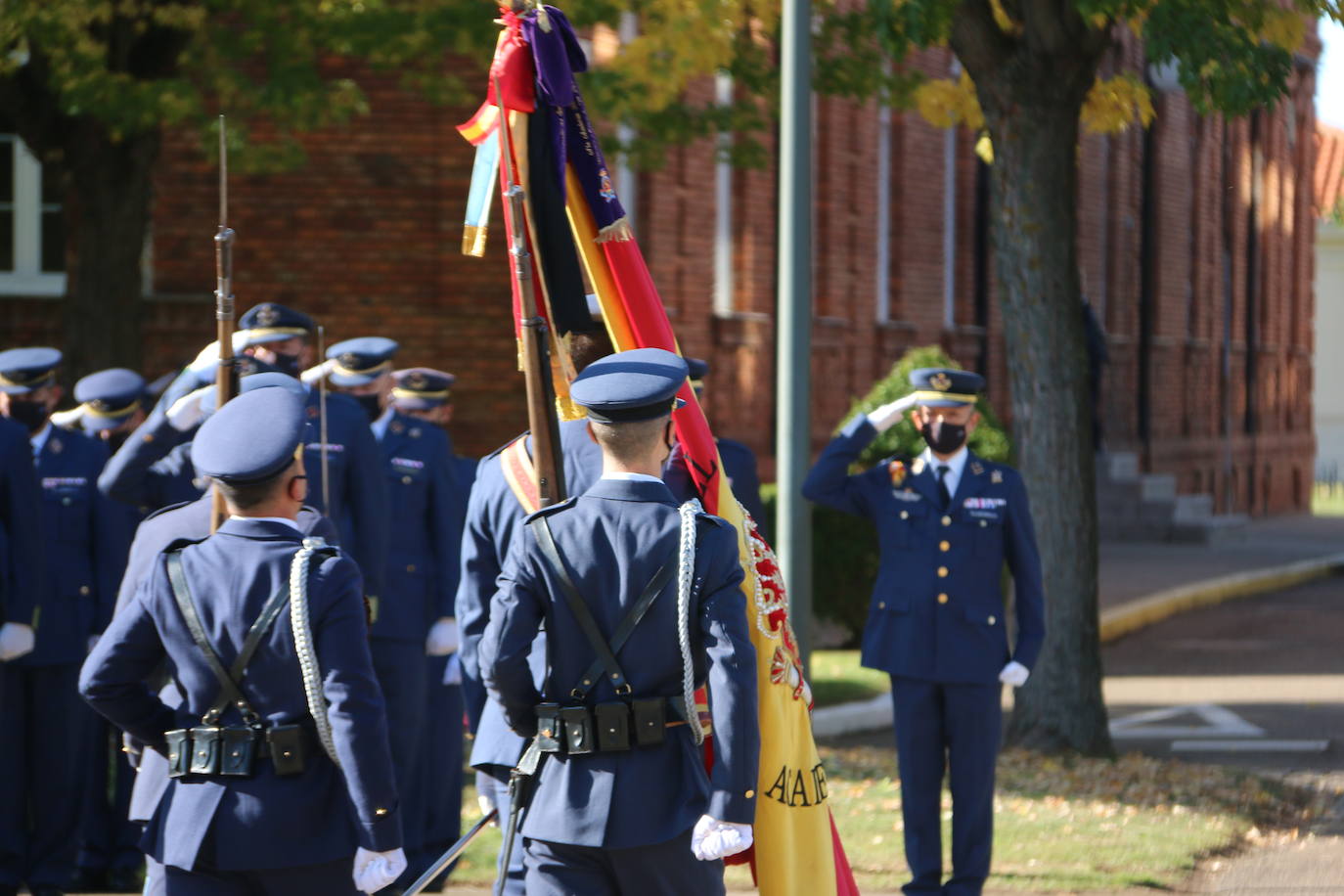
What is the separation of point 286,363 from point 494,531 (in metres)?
1.92

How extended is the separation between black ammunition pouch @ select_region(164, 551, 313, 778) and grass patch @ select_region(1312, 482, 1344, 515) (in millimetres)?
36997

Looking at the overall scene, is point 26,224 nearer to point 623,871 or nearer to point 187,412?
point 187,412

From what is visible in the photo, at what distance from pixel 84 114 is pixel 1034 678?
6935 mm

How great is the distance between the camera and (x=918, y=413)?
302 inches

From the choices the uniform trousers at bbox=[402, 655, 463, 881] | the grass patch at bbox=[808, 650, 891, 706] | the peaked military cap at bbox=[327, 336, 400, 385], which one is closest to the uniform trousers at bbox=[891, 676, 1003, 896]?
the uniform trousers at bbox=[402, 655, 463, 881]

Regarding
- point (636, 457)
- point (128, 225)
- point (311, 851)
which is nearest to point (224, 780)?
point (311, 851)

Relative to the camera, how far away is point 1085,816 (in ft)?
30.2

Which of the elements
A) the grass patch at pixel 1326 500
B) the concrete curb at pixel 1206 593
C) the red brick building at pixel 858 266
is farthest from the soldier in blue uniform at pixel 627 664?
the grass patch at pixel 1326 500

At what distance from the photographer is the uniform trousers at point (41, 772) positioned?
24.3 ft

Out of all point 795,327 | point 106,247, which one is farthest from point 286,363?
point 106,247

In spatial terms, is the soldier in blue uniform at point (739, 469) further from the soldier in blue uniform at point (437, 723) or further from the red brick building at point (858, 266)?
the red brick building at point (858, 266)

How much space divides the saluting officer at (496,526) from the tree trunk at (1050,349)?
5547 millimetres

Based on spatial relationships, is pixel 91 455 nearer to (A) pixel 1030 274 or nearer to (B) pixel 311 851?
(B) pixel 311 851

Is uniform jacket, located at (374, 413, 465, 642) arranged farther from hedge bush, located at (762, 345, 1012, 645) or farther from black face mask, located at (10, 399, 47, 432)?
hedge bush, located at (762, 345, 1012, 645)
